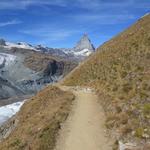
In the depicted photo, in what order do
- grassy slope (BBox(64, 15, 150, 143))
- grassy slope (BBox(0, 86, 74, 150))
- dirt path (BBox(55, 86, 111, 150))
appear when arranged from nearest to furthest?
1. dirt path (BBox(55, 86, 111, 150))
2. grassy slope (BBox(64, 15, 150, 143))
3. grassy slope (BBox(0, 86, 74, 150))

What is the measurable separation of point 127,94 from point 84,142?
1079 cm

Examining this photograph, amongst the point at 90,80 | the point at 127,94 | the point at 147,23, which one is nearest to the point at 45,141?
the point at 127,94

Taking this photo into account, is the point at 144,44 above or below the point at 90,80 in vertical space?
above

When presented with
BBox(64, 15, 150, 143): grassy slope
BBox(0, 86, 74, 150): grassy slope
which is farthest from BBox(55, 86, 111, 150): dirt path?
BBox(64, 15, 150, 143): grassy slope

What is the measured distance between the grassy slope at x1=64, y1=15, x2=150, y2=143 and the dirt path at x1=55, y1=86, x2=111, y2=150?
116cm

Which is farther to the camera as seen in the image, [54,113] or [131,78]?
[131,78]

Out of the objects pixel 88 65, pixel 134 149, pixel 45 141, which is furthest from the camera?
pixel 88 65

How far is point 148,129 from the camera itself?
100 ft

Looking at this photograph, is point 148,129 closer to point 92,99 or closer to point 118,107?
point 118,107

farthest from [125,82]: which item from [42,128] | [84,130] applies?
[42,128]

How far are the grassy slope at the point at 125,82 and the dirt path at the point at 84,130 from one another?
116 centimetres

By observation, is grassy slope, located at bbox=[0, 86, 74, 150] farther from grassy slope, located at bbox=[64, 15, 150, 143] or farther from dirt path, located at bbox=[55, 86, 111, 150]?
grassy slope, located at bbox=[64, 15, 150, 143]

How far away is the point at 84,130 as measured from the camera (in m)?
35.4

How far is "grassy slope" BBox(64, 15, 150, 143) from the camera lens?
32.8m
